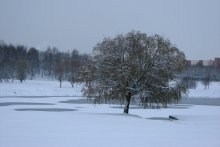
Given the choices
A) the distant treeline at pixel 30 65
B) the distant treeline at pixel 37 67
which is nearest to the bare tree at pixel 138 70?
the distant treeline at pixel 37 67

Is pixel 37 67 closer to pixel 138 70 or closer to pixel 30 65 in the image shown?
pixel 30 65

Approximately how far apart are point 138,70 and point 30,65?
340 feet

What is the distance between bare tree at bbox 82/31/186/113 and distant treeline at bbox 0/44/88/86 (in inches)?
2657

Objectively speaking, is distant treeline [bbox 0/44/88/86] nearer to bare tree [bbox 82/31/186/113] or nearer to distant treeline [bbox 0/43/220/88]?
distant treeline [bbox 0/43/220/88]

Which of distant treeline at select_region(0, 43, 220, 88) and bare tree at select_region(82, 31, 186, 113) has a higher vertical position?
distant treeline at select_region(0, 43, 220, 88)

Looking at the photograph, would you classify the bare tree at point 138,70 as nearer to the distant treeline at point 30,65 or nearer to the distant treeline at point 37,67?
the distant treeline at point 37,67

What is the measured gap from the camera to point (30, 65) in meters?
132

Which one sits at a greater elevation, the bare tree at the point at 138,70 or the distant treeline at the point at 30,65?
the distant treeline at the point at 30,65

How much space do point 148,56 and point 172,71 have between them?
2.58 metres

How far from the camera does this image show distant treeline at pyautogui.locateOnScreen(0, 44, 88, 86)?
109 meters

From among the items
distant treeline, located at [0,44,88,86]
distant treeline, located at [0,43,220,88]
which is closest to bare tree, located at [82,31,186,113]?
distant treeline, located at [0,43,220,88]

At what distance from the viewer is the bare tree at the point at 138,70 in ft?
108

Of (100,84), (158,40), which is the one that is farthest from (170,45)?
(100,84)

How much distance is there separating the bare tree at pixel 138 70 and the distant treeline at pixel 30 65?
67.5 metres
